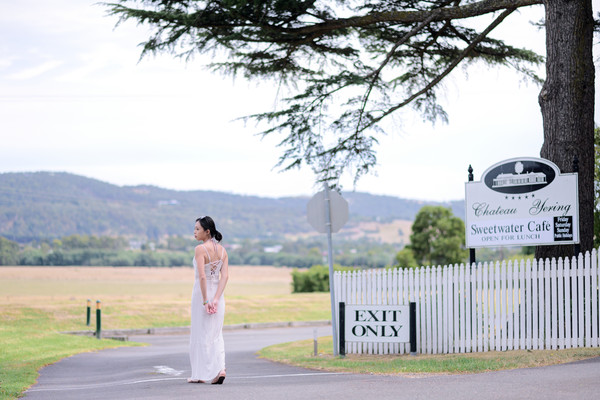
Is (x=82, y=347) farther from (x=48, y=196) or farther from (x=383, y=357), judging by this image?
(x=48, y=196)

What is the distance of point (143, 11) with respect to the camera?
714 inches

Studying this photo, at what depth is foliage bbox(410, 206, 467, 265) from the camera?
55.5m

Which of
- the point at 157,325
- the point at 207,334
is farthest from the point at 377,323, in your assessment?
the point at 157,325

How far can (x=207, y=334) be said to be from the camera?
33.1ft

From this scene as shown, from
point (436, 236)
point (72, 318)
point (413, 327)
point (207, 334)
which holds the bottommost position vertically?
point (72, 318)

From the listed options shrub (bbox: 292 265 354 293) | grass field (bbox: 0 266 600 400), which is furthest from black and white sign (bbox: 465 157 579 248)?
shrub (bbox: 292 265 354 293)

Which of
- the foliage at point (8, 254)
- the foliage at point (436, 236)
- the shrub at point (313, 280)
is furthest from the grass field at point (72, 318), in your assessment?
the foliage at point (8, 254)

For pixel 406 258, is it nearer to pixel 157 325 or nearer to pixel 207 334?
pixel 157 325

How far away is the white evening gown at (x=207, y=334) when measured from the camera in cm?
1011

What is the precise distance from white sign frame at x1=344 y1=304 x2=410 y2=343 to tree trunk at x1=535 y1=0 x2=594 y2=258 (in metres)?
3.03

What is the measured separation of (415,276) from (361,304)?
3.73 ft

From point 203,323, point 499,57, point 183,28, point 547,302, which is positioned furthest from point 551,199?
point 183,28

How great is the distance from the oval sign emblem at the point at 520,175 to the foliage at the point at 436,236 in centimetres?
4062

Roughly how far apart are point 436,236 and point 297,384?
47.1 metres
